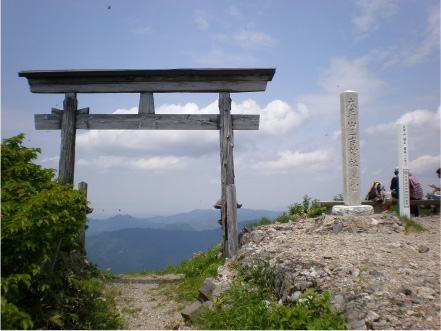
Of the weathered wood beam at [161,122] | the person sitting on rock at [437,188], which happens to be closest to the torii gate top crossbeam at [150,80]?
the weathered wood beam at [161,122]

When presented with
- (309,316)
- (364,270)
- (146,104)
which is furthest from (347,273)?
(146,104)

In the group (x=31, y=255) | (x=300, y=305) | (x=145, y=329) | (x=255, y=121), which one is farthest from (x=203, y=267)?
(x=31, y=255)

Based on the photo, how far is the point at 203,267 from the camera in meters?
8.50

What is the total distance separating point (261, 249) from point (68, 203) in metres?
3.95

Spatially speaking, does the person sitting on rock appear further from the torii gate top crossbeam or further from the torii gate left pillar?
the torii gate left pillar

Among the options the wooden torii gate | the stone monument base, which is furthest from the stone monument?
the wooden torii gate

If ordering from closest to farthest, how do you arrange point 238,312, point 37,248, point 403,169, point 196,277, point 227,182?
point 37,248 < point 238,312 < point 196,277 < point 227,182 < point 403,169

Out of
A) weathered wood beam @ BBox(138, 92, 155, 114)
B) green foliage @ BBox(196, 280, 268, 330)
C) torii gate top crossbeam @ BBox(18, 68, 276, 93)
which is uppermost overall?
torii gate top crossbeam @ BBox(18, 68, 276, 93)

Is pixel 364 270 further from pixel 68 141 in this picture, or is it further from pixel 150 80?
pixel 68 141

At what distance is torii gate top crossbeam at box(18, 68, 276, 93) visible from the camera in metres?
8.38

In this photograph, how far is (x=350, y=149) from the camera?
9.76 metres

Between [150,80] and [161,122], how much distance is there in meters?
1.17

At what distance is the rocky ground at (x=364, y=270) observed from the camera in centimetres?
405

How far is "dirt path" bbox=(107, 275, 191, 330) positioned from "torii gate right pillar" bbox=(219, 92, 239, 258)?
70.3 inches
